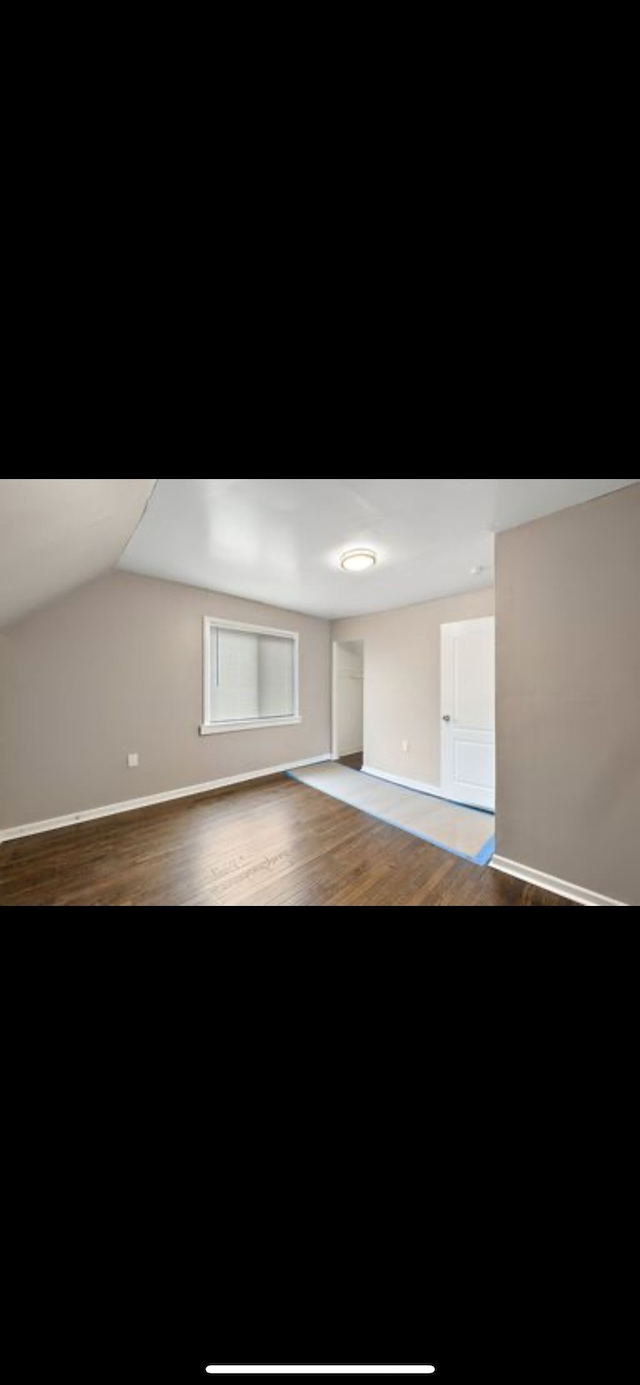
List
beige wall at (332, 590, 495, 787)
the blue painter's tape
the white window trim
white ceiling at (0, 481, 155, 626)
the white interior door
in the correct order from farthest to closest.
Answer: beige wall at (332, 590, 495, 787) < the white window trim < the white interior door < the blue painter's tape < white ceiling at (0, 481, 155, 626)

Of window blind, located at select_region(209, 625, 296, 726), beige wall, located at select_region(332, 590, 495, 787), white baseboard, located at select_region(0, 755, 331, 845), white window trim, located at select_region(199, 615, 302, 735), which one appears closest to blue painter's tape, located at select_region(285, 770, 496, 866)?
beige wall, located at select_region(332, 590, 495, 787)

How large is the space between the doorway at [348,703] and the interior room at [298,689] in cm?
65

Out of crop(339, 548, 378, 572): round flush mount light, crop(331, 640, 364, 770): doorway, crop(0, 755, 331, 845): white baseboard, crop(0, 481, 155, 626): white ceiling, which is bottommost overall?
crop(0, 755, 331, 845): white baseboard

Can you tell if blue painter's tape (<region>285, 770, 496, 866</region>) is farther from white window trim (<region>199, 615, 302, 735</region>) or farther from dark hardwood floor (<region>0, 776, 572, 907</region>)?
white window trim (<region>199, 615, 302, 735</region>)

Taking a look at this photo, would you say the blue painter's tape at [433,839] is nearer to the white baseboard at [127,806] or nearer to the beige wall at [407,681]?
the beige wall at [407,681]

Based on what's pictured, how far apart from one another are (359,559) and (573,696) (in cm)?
163

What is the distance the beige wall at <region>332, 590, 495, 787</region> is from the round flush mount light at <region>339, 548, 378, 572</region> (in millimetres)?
1261

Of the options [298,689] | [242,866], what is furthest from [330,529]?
[298,689]

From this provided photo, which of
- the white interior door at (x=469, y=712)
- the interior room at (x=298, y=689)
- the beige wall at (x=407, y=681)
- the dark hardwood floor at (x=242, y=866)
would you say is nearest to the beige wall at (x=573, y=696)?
the interior room at (x=298, y=689)

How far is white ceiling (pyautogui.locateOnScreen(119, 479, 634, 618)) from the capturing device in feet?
6.17

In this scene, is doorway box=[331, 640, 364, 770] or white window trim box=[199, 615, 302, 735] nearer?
white window trim box=[199, 615, 302, 735]

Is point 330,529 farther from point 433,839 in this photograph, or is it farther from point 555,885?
point 555,885
